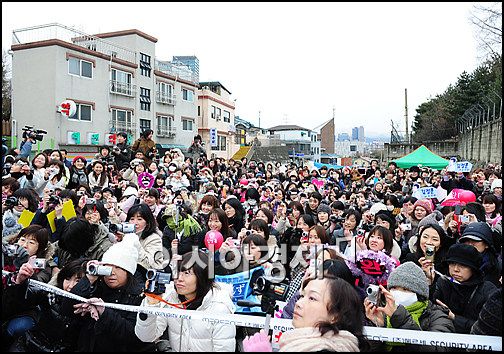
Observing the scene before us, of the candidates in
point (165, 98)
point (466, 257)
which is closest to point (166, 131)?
point (165, 98)

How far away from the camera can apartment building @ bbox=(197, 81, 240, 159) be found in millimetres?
32406

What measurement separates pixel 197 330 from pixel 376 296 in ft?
3.82

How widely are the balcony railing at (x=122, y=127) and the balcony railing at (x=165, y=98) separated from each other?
326 centimetres

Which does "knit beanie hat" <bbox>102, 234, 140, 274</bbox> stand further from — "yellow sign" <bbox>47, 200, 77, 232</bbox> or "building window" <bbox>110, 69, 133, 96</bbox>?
"building window" <bbox>110, 69, 133, 96</bbox>

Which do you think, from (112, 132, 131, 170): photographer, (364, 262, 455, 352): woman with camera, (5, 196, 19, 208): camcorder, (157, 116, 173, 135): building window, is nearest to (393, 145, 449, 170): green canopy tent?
(112, 132, 131, 170): photographer

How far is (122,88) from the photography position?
2280 centimetres

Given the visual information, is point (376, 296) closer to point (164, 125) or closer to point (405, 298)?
point (405, 298)

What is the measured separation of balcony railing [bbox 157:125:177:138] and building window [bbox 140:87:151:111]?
1.91 meters

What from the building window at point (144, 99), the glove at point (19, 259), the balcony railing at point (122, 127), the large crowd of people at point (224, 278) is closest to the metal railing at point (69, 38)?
the building window at point (144, 99)

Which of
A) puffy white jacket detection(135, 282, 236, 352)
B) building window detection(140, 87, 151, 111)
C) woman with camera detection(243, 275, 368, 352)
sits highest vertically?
building window detection(140, 87, 151, 111)

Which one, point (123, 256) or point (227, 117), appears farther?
point (227, 117)

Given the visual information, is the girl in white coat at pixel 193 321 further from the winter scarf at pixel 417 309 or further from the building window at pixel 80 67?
the building window at pixel 80 67

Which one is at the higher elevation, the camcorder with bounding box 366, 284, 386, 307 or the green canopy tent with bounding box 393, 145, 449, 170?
the green canopy tent with bounding box 393, 145, 449, 170

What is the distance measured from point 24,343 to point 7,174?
157 inches
